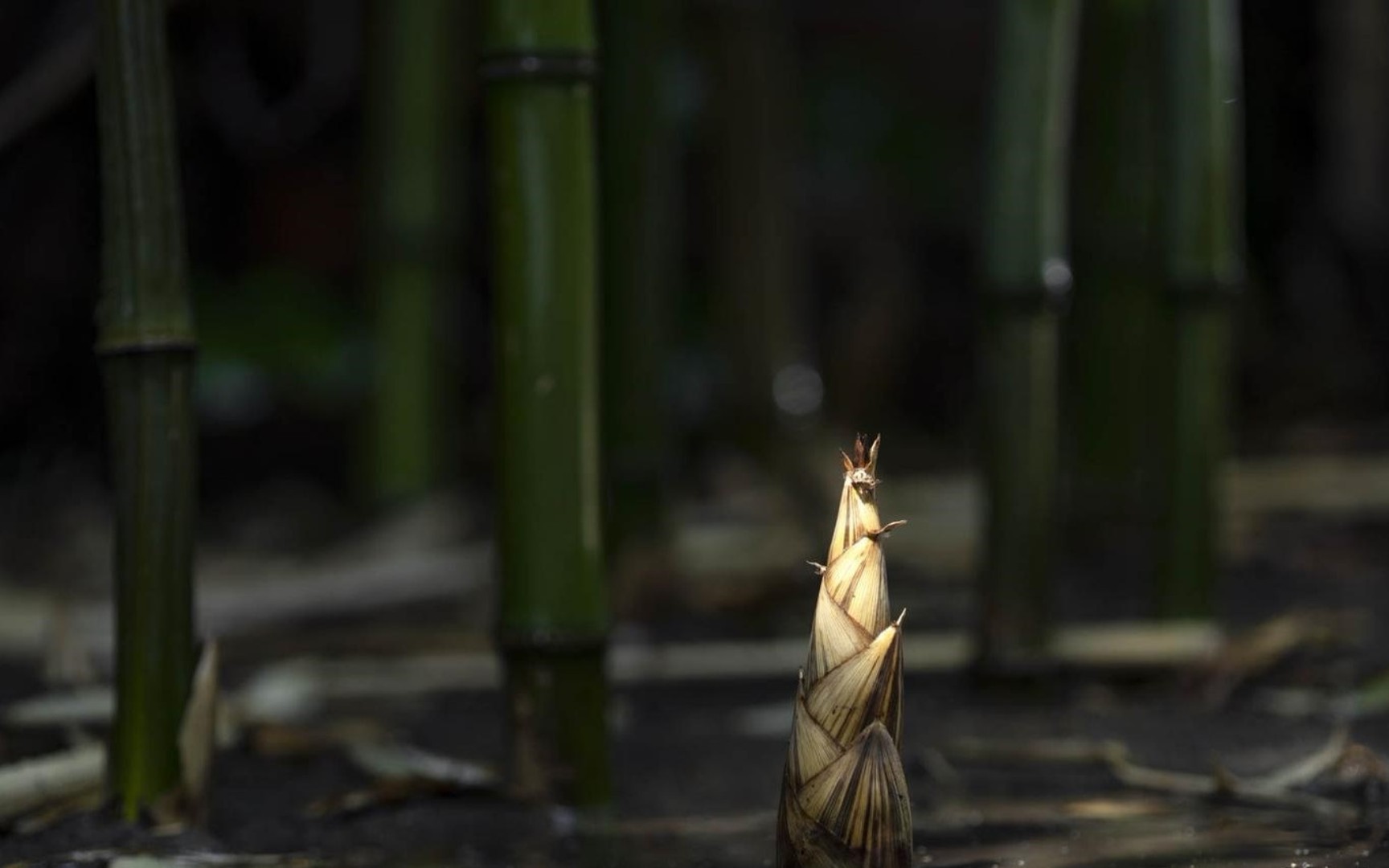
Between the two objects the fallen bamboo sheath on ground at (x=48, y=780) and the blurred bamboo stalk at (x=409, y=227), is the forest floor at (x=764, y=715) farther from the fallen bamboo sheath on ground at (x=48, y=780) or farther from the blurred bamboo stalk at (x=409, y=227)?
the blurred bamboo stalk at (x=409, y=227)

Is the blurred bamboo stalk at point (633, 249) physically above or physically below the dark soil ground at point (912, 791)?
above

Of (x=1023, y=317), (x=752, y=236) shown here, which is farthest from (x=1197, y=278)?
(x=752, y=236)

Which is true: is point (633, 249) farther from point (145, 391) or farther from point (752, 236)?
point (145, 391)

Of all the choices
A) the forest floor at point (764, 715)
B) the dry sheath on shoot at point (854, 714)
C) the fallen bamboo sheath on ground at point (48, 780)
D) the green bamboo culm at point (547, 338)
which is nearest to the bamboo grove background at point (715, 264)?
the green bamboo culm at point (547, 338)

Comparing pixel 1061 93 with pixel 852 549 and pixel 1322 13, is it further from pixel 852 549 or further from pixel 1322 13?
pixel 1322 13

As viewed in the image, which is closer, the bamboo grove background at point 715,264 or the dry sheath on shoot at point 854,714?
the dry sheath on shoot at point 854,714

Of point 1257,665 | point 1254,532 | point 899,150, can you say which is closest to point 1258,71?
point 899,150
